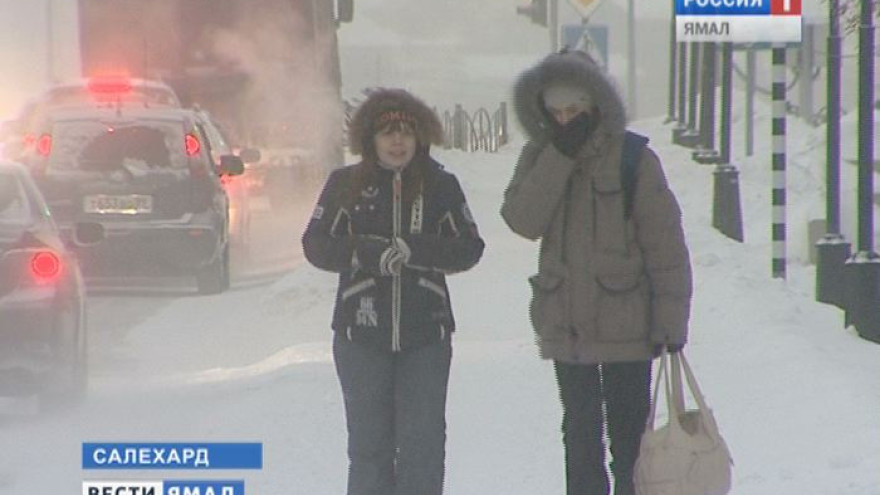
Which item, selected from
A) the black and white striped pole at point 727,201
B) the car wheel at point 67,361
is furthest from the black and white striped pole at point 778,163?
the car wheel at point 67,361

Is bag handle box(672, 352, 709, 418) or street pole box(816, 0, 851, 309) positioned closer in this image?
bag handle box(672, 352, 709, 418)

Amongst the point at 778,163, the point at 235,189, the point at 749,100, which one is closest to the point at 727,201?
the point at 778,163

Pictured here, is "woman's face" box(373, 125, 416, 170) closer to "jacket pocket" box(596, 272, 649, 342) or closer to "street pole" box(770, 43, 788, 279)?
"jacket pocket" box(596, 272, 649, 342)

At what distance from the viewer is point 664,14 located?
46.5m

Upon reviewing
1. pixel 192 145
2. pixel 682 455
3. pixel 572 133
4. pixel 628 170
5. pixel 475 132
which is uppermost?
pixel 572 133

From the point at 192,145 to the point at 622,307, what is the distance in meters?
11.7

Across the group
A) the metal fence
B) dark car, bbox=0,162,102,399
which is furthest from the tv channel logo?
the metal fence

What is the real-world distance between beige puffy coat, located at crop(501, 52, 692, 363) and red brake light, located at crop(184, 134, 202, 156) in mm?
11428

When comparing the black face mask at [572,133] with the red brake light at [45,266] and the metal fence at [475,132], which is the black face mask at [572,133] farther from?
the metal fence at [475,132]

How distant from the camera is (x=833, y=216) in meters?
17.1

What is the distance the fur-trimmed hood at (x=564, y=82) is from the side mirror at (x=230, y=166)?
1163 cm

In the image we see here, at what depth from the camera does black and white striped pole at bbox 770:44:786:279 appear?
59.1ft

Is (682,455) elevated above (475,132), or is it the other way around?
(682,455)

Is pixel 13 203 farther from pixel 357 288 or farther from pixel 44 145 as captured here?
pixel 44 145
